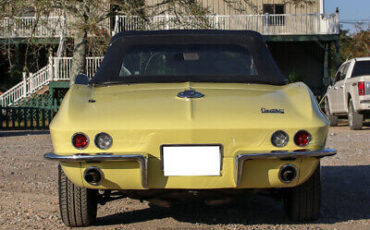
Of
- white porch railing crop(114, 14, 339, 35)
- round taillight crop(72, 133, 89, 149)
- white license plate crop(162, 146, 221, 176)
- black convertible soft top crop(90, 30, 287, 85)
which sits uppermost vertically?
white porch railing crop(114, 14, 339, 35)

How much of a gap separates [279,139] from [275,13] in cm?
2684

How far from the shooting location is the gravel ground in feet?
16.7

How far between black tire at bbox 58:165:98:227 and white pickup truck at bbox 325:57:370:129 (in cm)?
1218

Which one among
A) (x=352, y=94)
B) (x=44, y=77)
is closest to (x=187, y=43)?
(x=352, y=94)

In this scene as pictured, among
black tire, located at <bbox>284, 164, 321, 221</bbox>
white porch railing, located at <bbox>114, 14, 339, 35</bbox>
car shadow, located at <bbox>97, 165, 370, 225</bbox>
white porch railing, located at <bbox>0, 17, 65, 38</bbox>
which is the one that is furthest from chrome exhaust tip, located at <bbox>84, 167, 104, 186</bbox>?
white porch railing, located at <bbox>114, 14, 339, 35</bbox>

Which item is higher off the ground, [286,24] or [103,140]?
[286,24]

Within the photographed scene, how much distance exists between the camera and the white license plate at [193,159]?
437 cm

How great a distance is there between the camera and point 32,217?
5516 millimetres

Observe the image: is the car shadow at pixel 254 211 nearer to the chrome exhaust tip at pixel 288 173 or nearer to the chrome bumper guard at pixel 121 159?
the chrome exhaust tip at pixel 288 173

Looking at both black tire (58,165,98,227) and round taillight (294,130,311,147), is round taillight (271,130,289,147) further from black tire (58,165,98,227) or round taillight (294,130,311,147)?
black tire (58,165,98,227)

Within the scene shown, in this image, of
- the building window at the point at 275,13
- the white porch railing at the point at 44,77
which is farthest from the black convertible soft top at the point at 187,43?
the building window at the point at 275,13

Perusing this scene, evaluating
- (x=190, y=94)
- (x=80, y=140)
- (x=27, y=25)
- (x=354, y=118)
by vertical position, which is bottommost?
(x=354, y=118)

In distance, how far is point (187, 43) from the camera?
5.58 m

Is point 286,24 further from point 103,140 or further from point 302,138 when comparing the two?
point 103,140
